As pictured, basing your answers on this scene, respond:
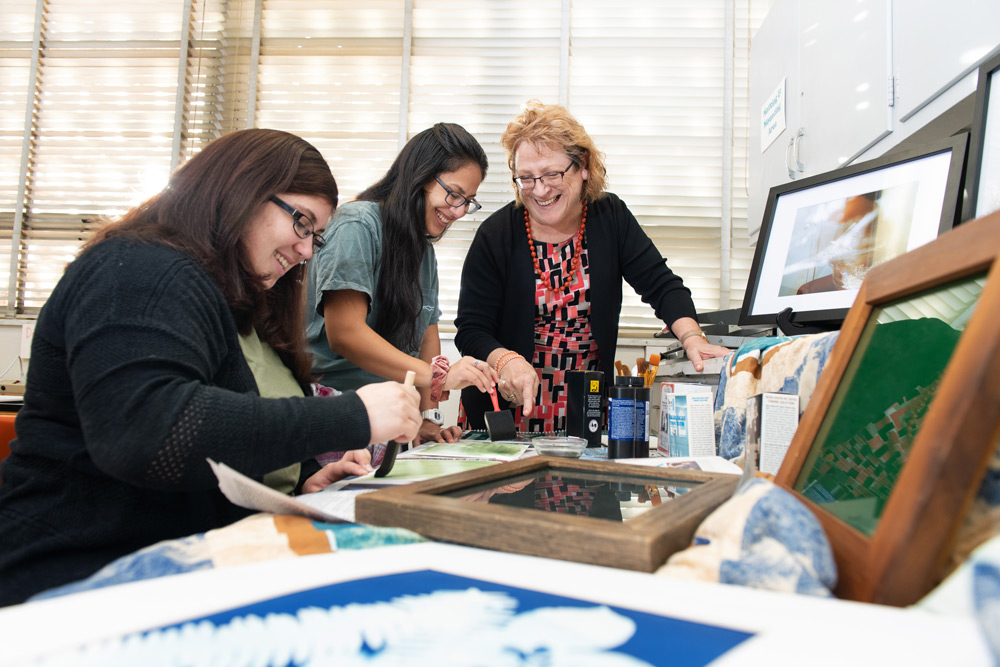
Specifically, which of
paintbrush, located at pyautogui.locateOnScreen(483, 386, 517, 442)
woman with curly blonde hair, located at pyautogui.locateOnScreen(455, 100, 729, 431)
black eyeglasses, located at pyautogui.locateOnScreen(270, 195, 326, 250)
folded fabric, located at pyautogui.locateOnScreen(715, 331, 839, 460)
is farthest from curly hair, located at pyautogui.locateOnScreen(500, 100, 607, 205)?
black eyeglasses, located at pyautogui.locateOnScreen(270, 195, 326, 250)

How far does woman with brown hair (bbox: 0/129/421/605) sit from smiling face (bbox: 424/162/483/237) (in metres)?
0.76

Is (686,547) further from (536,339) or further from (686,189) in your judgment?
(686,189)

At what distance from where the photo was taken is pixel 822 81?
6.44 feet

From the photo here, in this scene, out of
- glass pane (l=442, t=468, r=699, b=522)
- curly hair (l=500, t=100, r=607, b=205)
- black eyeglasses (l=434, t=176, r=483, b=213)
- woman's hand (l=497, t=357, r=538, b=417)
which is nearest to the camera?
glass pane (l=442, t=468, r=699, b=522)

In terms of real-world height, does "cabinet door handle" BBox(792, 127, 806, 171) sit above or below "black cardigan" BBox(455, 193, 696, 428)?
above

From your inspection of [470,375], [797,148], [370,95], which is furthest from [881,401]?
[370,95]

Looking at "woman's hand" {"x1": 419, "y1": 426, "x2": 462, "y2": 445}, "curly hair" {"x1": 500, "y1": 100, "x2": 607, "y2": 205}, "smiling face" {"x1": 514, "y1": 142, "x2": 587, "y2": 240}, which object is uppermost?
"curly hair" {"x1": 500, "y1": 100, "x2": 607, "y2": 205}

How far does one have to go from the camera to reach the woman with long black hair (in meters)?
1.46

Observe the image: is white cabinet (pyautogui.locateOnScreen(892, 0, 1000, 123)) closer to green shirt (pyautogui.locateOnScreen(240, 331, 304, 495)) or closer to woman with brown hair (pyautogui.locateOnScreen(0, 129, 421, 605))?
woman with brown hair (pyautogui.locateOnScreen(0, 129, 421, 605))

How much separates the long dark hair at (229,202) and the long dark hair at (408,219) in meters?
0.52

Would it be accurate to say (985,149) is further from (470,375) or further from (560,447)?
(470,375)

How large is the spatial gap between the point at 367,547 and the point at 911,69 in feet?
5.30

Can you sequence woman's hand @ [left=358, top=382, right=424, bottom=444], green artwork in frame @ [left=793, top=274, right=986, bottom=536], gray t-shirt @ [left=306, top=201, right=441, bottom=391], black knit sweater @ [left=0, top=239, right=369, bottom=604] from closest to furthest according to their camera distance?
green artwork in frame @ [left=793, top=274, right=986, bottom=536]
black knit sweater @ [left=0, top=239, right=369, bottom=604]
woman's hand @ [left=358, top=382, right=424, bottom=444]
gray t-shirt @ [left=306, top=201, right=441, bottom=391]

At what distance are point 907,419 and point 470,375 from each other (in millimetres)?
1113
